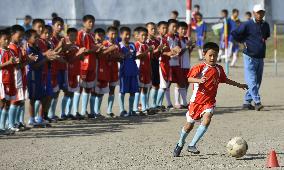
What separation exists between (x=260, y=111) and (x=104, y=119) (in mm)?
3323

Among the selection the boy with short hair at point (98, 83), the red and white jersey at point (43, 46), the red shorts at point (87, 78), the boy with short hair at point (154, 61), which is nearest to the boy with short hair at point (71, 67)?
the red shorts at point (87, 78)

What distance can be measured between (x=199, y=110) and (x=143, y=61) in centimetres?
620

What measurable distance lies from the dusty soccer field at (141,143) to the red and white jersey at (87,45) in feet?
4.08

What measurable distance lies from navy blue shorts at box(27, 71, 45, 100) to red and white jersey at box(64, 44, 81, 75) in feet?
3.94

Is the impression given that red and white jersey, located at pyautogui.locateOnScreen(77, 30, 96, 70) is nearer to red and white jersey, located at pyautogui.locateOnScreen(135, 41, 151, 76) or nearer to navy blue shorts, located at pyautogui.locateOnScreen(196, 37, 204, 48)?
red and white jersey, located at pyautogui.locateOnScreen(135, 41, 151, 76)

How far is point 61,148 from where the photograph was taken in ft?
44.1

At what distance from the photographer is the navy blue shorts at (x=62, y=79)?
17688 millimetres

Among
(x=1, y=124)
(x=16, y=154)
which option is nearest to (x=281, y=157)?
(x=16, y=154)

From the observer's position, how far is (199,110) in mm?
12586

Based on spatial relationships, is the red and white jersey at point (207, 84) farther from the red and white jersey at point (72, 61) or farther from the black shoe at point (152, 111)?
the black shoe at point (152, 111)

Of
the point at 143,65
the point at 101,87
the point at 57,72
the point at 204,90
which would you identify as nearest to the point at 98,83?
the point at 101,87

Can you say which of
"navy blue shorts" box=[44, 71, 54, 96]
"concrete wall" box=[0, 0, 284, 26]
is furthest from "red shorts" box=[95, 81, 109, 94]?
"concrete wall" box=[0, 0, 284, 26]

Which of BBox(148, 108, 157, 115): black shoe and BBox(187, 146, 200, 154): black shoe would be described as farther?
BBox(148, 108, 157, 115): black shoe

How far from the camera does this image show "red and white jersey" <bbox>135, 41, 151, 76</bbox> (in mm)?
18406
